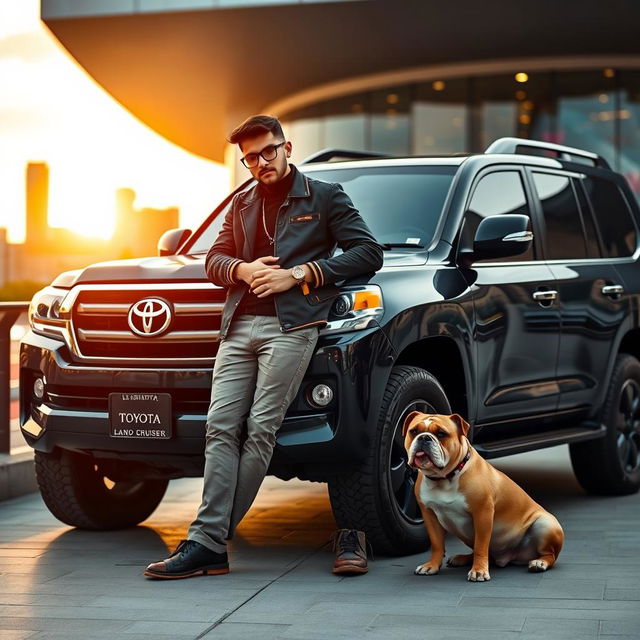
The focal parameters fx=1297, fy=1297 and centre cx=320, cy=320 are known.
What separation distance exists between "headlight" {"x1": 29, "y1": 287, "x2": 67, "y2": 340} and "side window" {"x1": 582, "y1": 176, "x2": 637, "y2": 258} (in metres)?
3.50

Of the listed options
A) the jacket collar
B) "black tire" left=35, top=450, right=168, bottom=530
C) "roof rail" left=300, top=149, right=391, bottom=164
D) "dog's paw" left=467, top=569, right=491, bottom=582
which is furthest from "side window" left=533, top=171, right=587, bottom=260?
"black tire" left=35, top=450, right=168, bottom=530

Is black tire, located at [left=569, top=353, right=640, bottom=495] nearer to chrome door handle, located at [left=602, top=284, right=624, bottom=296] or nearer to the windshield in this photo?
chrome door handle, located at [left=602, top=284, right=624, bottom=296]

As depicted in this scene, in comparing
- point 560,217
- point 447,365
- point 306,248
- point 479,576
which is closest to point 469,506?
point 479,576

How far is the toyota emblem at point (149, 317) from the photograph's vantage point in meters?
5.85

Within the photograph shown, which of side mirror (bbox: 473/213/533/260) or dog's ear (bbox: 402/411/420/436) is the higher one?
side mirror (bbox: 473/213/533/260)

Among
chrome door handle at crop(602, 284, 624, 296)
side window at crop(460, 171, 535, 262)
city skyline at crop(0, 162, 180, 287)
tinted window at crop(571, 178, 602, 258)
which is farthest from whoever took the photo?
city skyline at crop(0, 162, 180, 287)

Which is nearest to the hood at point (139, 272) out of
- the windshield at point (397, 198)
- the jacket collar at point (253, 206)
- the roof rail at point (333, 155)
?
the jacket collar at point (253, 206)

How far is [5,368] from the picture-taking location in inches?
323

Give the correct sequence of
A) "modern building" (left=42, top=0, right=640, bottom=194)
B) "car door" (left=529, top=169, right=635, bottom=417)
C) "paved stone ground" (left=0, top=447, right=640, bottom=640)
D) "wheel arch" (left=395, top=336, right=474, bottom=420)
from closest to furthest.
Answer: "paved stone ground" (left=0, top=447, right=640, bottom=640)
"wheel arch" (left=395, top=336, right=474, bottom=420)
"car door" (left=529, top=169, right=635, bottom=417)
"modern building" (left=42, top=0, right=640, bottom=194)

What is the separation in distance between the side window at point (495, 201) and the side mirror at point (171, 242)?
1.63m

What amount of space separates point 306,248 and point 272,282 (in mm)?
270

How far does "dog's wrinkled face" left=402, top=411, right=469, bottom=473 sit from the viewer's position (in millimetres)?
5211

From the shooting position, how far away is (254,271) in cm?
560

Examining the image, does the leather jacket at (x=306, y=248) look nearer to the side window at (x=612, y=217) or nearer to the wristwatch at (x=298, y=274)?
the wristwatch at (x=298, y=274)
